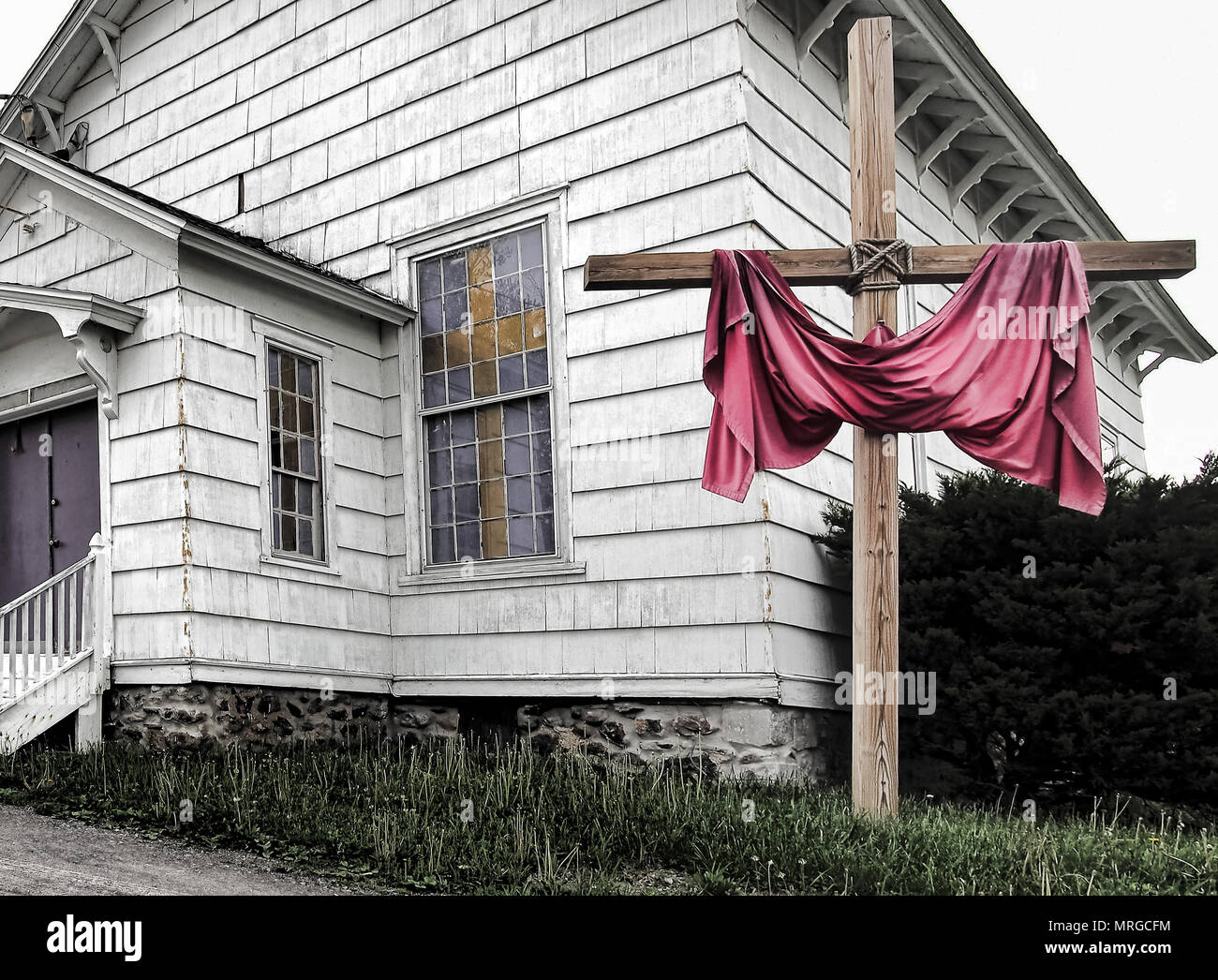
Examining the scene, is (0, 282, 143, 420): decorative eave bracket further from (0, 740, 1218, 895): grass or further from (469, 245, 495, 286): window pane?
(0, 740, 1218, 895): grass

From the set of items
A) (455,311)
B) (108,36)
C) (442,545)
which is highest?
(108,36)

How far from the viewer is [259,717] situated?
30.2 ft

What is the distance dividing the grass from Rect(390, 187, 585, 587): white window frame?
1.98m

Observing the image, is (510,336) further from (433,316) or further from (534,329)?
(433,316)

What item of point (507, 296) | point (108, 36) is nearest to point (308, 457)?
point (507, 296)

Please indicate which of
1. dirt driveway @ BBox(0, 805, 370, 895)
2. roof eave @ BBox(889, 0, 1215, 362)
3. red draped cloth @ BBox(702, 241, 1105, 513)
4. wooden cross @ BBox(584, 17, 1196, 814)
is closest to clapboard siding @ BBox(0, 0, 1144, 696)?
roof eave @ BBox(889, 0, 1215, 362)

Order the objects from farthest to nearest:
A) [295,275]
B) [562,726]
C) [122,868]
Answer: [295,275] → [562,726] → [122,868]

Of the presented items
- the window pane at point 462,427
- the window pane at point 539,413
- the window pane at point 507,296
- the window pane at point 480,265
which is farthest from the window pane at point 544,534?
the window pane at point 480,265

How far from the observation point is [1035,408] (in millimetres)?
6398

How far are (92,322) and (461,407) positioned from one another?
2.97m

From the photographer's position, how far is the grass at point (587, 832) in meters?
5.46

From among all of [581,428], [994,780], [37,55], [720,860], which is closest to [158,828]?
[720,860]

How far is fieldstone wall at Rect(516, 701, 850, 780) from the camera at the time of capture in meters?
8.25

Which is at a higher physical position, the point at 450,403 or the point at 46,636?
the point at 450,403
